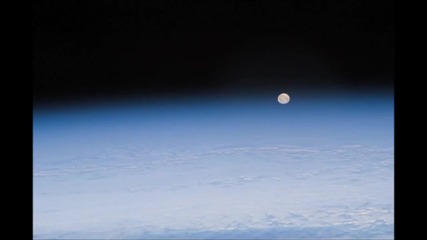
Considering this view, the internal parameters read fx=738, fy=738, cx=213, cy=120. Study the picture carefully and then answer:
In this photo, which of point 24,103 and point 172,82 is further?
point 172,82

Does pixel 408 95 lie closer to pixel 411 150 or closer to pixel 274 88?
pixel 411 150

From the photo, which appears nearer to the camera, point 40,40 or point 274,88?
point 40,40

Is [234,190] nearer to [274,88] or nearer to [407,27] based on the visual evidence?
[274,88]

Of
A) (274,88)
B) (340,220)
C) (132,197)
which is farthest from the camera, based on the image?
(340,220)

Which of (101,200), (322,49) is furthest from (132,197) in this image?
(322,49)

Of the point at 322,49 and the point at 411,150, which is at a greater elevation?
the point at 322,49

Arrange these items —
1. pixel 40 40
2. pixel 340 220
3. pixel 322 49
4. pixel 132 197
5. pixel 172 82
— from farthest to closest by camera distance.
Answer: pixel 340 220, pixel 132 197, pixel 172 82, pixel 322 49, pixel 40 40

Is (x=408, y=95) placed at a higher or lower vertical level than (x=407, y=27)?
lower

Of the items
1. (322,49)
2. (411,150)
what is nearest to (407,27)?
(411,150)

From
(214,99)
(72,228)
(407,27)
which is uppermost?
(214,99)
